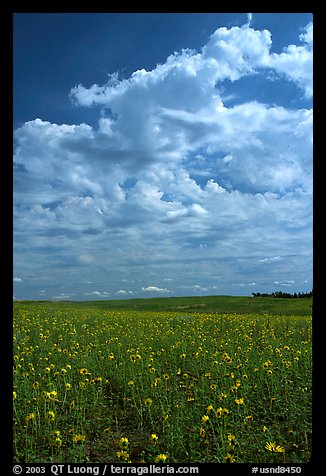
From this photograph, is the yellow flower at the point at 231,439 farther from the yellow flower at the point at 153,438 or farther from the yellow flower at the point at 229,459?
the yellow flower at the point at 153,438

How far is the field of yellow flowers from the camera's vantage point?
3.51 m

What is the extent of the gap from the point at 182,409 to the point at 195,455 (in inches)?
30.8

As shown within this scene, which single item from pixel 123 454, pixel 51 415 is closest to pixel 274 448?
pixel 123 454

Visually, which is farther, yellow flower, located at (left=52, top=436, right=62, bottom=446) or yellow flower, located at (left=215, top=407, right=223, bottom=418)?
yellow flower, located at (left=215, top=407, right=223, bottom=418)

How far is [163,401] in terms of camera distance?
446 centimetres

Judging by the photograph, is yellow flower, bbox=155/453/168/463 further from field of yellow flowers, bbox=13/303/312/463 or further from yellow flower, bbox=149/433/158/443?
yellow flower, bbox=149/433/158/443

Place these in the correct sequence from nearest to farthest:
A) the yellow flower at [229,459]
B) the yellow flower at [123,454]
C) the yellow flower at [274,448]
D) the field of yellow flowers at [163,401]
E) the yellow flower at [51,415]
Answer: the yellow flower at [229,459]
the yellow flower at [123,454]
the yellow flower at [274,448]
the field of yellow flowers at [163,401]
the yellow flower at [51,415]

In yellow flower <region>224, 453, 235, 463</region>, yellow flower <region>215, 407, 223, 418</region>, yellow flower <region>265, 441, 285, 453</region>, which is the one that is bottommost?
yellow flower <region>265, 441, 285, 453</region>

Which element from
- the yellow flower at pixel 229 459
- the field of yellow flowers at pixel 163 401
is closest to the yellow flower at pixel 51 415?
the field of yellow flowers at pixel 163 401

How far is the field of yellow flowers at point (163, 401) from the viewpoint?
138 inches

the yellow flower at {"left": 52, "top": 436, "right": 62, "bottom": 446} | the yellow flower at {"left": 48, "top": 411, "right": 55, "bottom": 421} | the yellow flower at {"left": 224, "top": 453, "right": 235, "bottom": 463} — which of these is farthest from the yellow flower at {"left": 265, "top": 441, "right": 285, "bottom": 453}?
the yellow flower at {"left": 48, "top": 411, "right": 55, "bottom": 421}

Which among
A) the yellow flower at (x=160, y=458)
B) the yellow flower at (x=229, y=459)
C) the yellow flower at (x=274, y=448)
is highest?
the yellow flower at (x=229, y=459)

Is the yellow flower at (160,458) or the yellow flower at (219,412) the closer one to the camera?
the yellow flower at (160,458)
